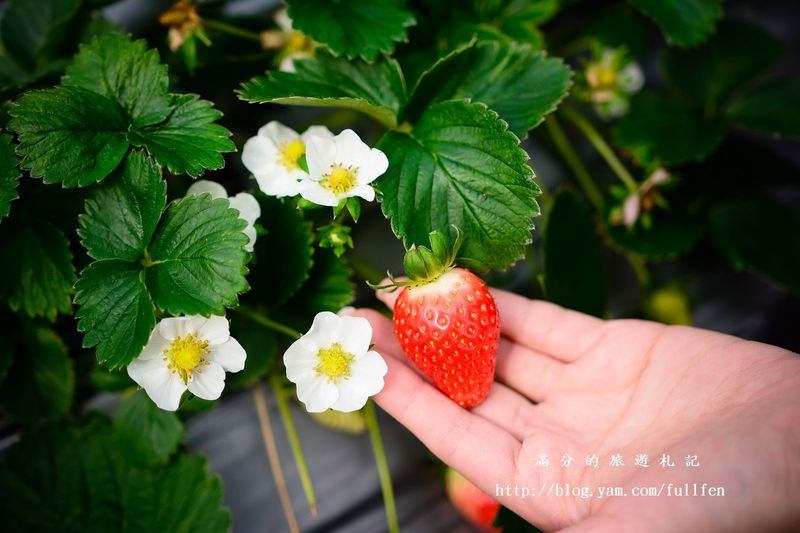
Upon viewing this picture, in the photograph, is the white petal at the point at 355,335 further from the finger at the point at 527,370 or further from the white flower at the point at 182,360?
the finger at the point at 527,370

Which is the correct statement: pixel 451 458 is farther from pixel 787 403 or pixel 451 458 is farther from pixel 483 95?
pixel 483 95

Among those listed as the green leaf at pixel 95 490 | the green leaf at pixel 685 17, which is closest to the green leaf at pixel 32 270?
the green leaf at pixel 95 490

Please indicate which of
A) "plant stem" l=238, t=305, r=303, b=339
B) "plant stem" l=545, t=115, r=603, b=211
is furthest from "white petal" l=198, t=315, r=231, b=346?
"plant stem" l=545, t=115, r=603, b=211

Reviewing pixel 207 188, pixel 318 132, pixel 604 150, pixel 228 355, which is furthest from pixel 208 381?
pixel 604 150

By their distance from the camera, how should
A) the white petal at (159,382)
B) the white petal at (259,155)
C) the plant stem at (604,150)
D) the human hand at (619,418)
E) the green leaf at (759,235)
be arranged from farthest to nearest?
the green leaf at (759,235) < the plant stem at (604,150) < the white petal at (259,155) < the white petal at (159,382) < the human hand at (619,418)

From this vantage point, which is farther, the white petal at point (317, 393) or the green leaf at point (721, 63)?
the green leaf at point (721, 63)

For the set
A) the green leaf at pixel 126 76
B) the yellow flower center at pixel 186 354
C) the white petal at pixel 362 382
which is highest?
the green leaf at pixel 126 76

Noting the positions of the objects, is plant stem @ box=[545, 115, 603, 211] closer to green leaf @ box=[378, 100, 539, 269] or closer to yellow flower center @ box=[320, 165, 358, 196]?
green leaf @ box=[378, 100, 539, 269]

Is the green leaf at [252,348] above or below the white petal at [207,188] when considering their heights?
below
